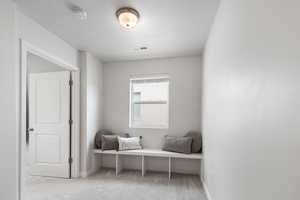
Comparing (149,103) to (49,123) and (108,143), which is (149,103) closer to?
(108,143)

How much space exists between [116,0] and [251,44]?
4.71 ft

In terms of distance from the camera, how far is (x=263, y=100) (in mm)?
816

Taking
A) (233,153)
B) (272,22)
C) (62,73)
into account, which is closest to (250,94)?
(272,22)

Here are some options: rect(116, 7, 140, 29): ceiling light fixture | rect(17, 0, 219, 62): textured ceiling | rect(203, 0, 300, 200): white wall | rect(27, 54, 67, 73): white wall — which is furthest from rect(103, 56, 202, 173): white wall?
rect(203, 0, 300, 200): white wall

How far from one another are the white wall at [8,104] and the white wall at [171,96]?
2031 mm

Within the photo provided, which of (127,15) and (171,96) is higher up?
(127,15)

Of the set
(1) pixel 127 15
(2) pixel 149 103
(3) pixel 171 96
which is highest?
(1) pixel 127 15

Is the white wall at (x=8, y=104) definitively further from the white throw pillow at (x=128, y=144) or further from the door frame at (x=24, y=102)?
the white throw pillow at (x=128, y=144)

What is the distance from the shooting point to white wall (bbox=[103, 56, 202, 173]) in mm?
3383

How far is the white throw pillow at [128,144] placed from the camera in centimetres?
318

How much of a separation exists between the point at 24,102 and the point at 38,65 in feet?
6.10

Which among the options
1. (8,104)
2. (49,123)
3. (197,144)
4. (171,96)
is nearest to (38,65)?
(49,123)

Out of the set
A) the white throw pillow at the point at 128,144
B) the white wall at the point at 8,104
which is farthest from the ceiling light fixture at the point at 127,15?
the white throw pillow at the point at 128,144

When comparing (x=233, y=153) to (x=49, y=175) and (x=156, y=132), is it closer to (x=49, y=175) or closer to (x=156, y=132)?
(x=156, y=132)
